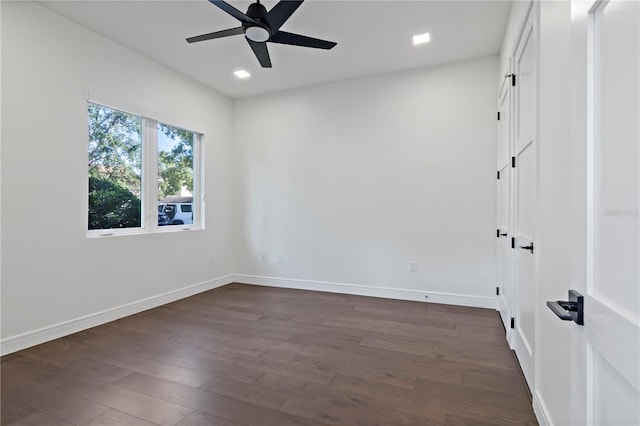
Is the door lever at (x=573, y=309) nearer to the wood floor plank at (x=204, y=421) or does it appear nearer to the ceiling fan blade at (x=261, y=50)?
the wood floor plank at (x=204, y=421)

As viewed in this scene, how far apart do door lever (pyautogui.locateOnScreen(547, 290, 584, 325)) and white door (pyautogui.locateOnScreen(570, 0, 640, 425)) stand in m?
0.02

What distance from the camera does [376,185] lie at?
4.15 meters

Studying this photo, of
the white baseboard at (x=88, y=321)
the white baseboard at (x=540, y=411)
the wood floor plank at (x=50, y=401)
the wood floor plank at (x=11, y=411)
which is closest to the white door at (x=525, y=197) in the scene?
→ the white baseboard at (x=540, y=411)

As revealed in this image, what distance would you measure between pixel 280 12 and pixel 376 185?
251 centimetres

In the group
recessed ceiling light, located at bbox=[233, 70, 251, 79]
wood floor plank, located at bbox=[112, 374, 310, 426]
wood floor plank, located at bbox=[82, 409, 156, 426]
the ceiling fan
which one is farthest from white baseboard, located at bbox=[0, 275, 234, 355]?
recessed ceiling light, located at bbox=[233, 70, 251, 79]

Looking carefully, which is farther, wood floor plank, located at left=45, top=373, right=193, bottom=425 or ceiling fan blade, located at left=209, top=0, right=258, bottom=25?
ceiling fan blade, located at left=209, top=0, right=258, bottom=25

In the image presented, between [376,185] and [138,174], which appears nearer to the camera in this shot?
[138,174]

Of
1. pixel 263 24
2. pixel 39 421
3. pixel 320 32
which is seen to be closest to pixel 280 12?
pixel 263 24

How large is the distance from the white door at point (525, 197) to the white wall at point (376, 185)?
121 cm

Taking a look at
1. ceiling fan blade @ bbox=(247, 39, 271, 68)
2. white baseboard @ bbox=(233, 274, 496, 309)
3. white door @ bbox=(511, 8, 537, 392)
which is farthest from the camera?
white baseboard @ bbox=(233, 274, 496, 309)

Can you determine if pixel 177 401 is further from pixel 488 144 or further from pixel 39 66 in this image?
pixel 488 144

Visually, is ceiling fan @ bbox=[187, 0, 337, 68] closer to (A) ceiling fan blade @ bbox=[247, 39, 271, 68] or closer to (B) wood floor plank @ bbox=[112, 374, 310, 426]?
(A) ceiling fan blade @ bbox=[247, 39, 271, 68]

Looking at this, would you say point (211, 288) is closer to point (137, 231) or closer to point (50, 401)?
point (137, 231)

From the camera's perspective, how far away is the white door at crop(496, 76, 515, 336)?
8.91ft
